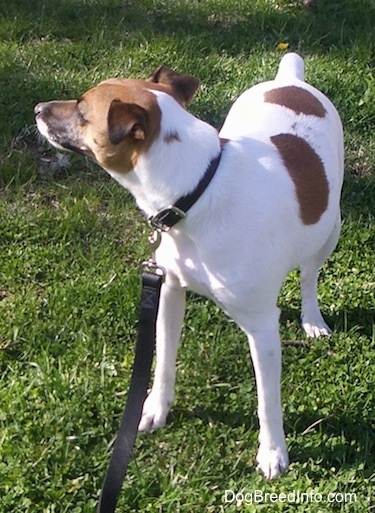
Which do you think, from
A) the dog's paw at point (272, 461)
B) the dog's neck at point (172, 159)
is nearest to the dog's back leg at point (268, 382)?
the dog's paw at point (272, 461)

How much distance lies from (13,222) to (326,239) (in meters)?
1.76

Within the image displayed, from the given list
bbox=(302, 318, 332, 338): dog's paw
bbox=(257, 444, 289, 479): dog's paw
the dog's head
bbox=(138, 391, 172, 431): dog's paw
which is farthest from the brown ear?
bbox=(302, 318, 332, 338): dog's paw

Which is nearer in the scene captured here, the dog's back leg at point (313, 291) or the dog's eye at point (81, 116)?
the dog's eye at point (81, 116)

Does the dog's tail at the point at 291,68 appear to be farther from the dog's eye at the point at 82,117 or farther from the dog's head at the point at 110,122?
the dog's eye at the point at 82,117

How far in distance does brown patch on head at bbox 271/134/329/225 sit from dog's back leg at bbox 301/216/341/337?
0.51 meters

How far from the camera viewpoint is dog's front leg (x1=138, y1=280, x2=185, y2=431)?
10.4 feet

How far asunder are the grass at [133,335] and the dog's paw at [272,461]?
37 mm

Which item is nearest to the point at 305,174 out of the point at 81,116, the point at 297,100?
the point at 297,100

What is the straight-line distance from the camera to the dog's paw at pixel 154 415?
3.35 metres

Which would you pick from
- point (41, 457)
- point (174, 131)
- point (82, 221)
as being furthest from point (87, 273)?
point (174, 131)

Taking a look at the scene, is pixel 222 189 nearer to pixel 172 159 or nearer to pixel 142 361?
pixel 172 159

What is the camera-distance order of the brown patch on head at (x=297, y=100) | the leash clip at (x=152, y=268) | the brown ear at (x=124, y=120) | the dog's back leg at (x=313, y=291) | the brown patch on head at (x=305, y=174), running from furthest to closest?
the dog's back leg at (x=313, y=291) < the brown patch on head at (x=297, y=100) < the brown patch on head at (x=305, y=174) < the leash clip at (x=152, y=268) < the brown ear at (x=124, y=120)

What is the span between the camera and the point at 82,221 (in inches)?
172

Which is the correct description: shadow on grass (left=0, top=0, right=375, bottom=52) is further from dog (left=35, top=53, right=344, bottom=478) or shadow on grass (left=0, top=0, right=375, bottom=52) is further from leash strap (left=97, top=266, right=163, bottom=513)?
leash strap (left=97, top=266, right=163, bottom=513)
